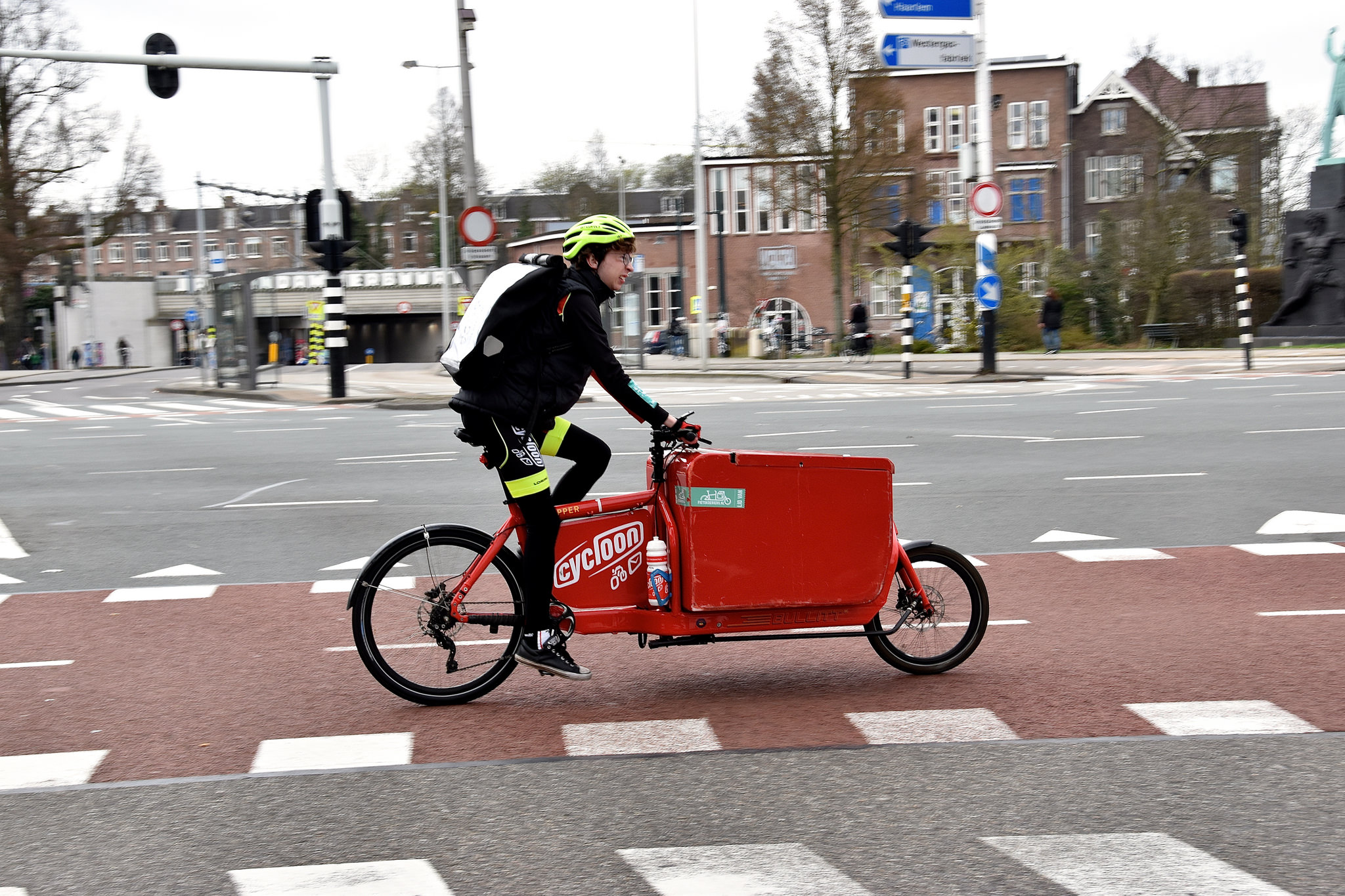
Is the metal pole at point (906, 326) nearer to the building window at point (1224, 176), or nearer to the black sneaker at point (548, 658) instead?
the building window at point (1224, 176)

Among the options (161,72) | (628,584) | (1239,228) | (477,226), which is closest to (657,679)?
(628,584)

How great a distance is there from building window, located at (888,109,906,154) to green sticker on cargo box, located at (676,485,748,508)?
3935 cm

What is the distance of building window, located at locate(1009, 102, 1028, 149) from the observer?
60812mm

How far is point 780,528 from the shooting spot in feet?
17.7

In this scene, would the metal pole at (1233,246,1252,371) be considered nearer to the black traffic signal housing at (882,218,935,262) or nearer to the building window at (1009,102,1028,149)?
the black traffic signal housing at (882,218,935,262)

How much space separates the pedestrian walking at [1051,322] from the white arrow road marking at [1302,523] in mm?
28238

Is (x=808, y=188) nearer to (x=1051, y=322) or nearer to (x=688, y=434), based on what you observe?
(x=1051, y=322)

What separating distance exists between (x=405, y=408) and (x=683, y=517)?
18188 mm

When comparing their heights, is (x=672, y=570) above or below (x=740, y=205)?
below

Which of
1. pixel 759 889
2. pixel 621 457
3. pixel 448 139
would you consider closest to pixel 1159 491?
pixel 621 457

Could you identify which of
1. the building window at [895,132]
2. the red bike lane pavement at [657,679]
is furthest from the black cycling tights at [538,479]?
the building window at [895,132]

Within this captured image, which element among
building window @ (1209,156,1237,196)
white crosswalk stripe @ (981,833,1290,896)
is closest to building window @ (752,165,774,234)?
building window @ (1209,156,1237,196)

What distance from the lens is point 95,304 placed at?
76.3 m

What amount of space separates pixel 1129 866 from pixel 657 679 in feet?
8.35
